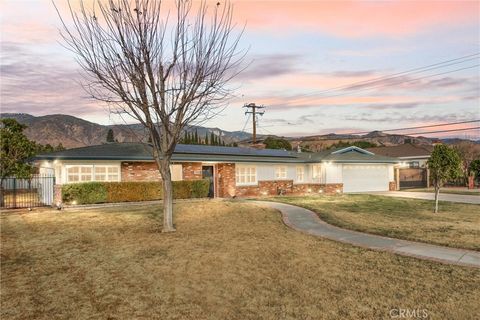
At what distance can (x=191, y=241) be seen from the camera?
1058 centimetres

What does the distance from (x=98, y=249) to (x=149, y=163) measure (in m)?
14.2

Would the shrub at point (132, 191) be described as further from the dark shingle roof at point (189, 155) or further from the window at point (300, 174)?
the window at point (300, 174)

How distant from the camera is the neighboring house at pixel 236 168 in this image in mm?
21906

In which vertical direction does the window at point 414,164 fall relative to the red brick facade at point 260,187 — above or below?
above

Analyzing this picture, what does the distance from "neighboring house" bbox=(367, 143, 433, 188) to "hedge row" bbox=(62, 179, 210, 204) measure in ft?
71.9

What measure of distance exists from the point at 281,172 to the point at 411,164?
94.1 feet

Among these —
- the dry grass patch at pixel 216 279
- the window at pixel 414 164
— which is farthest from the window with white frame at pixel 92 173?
the window at pixel 414 164

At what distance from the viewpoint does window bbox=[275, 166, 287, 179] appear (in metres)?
30.4

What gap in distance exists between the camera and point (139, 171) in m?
23.4

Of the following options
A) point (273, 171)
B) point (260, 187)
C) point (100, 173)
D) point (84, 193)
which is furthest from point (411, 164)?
point (84, 193)

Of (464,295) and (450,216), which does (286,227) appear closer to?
(464,295)

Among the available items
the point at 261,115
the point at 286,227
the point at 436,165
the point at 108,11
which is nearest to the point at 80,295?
the point at 286,227

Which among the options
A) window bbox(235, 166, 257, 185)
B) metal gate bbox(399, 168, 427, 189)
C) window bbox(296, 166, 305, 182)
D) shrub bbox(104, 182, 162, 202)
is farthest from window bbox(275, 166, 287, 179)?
metal gate bbox(399, 168, 427, 189)

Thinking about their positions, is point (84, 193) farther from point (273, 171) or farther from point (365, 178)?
point (365, 178)
